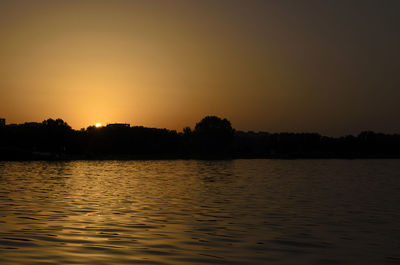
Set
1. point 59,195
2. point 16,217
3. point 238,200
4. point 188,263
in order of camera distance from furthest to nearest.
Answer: point 59,195
point 238,200
point 16,217
point 188,263

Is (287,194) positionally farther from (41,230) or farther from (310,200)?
(41,230)

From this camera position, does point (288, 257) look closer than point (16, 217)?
Yes

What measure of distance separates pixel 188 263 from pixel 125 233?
6.94 metres

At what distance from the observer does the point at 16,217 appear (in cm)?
2828

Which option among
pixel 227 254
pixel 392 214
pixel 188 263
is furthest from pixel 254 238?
pixel 392 214

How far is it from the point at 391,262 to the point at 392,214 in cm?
1429

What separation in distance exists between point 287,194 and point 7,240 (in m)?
28.5

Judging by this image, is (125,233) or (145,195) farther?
(145,195)

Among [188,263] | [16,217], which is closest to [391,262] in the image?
[188,263]

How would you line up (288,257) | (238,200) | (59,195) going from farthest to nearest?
(59,195), (238,200), (288,257)

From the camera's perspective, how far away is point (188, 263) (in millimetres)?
17172

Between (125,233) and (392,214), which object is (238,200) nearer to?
(392,214)

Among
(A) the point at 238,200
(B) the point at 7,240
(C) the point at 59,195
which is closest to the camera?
(B) the point at 7,240

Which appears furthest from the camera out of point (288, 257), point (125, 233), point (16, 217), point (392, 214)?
point (392, 214)
